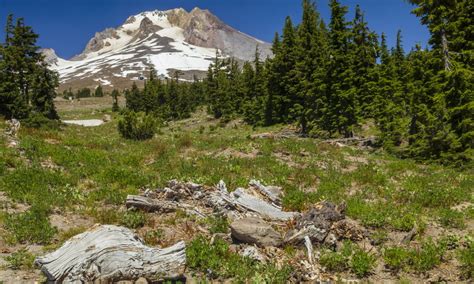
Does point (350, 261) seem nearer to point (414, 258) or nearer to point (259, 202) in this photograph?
point (414, 258)

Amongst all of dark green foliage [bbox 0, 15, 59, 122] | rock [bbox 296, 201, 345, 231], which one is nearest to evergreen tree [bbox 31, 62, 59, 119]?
dark green foliage [bbox 0, 15, 59, 122]

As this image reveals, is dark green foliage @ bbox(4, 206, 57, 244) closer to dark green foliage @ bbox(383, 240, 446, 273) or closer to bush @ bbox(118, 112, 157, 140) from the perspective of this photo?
dark green foliage @ bbox(383, 240, 446, 273)

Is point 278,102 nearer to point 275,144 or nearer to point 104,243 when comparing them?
point 275,144

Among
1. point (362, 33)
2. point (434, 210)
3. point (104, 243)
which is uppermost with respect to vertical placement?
point (362, 33)

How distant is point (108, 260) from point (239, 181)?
8.47 metres

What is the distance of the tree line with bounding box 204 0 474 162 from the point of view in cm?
2292

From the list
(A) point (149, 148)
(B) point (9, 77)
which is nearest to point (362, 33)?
(A) point (149, 148)

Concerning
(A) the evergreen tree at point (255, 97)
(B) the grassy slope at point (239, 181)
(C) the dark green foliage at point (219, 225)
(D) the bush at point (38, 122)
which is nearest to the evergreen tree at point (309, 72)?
(A) the evergreen tree at point (255, 97)

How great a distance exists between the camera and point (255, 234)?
9.85 m

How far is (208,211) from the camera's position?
12.5m

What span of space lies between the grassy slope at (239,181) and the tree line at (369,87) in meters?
4.27

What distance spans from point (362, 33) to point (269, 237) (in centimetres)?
3273

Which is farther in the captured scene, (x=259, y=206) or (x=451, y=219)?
(x=259, y=206)

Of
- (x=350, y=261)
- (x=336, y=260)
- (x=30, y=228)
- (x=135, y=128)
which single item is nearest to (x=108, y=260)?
(x=30, y=228)
